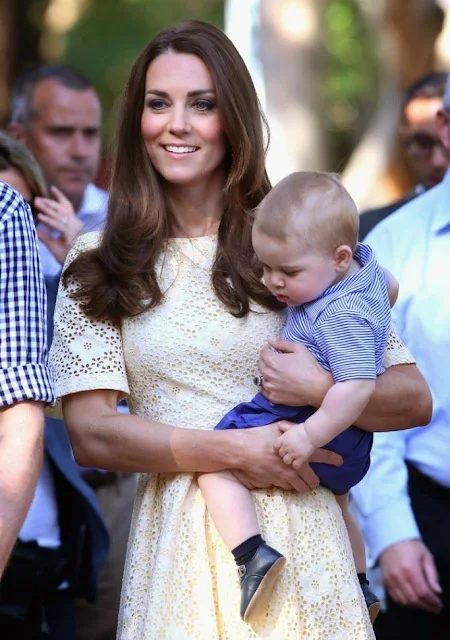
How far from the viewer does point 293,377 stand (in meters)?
3.36

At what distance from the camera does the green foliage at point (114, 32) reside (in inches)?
950

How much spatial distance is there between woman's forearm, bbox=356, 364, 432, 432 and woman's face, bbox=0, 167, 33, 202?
1.70 m

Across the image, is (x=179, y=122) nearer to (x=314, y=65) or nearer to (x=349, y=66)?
(x=314, y=65)

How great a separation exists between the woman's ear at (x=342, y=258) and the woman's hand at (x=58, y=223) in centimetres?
173

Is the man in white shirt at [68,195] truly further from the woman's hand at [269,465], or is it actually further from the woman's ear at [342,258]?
the woman's ear at [342,258]

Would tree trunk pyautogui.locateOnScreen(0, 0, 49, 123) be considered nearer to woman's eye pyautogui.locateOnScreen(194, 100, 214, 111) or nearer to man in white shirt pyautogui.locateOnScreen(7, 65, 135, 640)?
man in white shirt pyautogui.locateOnScreen(7, 65, 135, 640)

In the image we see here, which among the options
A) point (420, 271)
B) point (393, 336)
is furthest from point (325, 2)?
point (393, 336)

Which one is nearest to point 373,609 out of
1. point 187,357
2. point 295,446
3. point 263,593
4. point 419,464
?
point 263,593

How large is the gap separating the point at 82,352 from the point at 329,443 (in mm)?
696

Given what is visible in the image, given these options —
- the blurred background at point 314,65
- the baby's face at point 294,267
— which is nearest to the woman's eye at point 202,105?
the baby's face at point 294,267

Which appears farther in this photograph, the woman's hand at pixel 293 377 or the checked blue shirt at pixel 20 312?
the woman's hand at pixel 293 377

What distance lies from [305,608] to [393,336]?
82 centimetres

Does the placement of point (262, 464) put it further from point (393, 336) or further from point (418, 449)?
point (418, 449)

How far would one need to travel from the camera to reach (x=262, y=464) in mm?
3385
